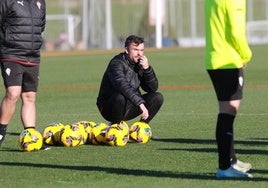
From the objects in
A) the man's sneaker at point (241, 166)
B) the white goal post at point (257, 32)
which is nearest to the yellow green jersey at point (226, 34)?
the man's sneaker at point (241, 166)

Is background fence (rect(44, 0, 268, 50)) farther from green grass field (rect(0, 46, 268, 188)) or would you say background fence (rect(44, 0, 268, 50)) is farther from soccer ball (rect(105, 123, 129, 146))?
soccer ball (rect(105, 123, 129, 146))

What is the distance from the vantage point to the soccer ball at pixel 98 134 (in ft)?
44.4

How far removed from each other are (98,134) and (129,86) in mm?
839

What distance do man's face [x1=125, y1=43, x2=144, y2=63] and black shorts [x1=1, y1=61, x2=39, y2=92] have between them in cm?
145

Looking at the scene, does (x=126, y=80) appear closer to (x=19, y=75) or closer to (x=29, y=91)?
(x=29, y=91)

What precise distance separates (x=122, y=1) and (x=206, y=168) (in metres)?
72.0

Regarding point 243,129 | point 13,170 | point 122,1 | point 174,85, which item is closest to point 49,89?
point 174,85

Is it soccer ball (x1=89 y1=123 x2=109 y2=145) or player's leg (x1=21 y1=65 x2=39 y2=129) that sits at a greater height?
player's leg (x1=21 y1=65 x2=39 y2=129)

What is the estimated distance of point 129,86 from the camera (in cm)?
1388

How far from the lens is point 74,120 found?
16875mm

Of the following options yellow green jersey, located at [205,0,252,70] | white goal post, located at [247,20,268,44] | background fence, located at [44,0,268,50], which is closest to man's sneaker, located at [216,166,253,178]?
yellow green jersey, located at [205,0,252,70]

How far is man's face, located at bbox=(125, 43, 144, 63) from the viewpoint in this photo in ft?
45.6

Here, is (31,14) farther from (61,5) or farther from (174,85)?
(61,5)

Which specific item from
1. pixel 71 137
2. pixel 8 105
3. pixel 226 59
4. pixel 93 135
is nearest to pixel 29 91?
pixel 8 105
